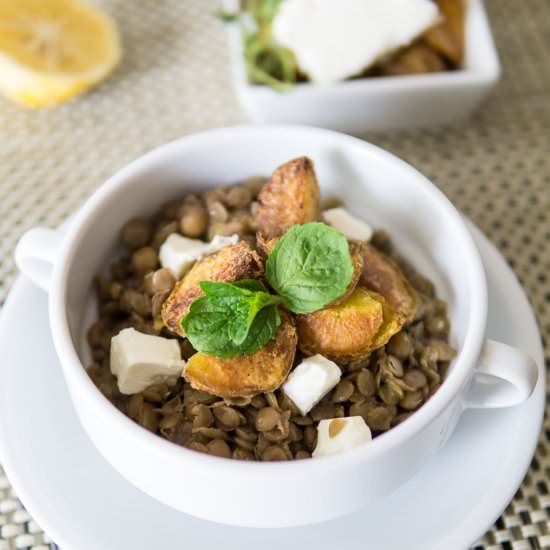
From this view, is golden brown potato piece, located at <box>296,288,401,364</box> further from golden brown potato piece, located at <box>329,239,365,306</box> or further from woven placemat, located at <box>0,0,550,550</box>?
woven placemat, located at <box>0,0,550,550</box>

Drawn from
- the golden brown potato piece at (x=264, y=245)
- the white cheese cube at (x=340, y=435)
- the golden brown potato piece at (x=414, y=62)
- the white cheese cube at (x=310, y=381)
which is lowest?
the golden brown potato piece at (x=414, y=62)

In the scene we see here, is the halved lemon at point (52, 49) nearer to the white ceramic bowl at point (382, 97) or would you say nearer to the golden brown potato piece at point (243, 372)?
the white ceramic bowl at point (382, 97)

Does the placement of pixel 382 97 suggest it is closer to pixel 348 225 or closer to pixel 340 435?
pixel 348 225

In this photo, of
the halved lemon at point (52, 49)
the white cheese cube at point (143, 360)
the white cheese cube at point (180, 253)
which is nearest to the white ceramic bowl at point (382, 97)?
the halved lemon at point (52, 49)

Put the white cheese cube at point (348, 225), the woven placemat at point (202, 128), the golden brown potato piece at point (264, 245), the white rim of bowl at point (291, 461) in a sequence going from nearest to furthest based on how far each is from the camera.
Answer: the white rim of bowl at point (291, 461), the golden brown potato piece at point (264, 245), the white cheese cube at point (348, 225), the woven placemat at point (202, 128)

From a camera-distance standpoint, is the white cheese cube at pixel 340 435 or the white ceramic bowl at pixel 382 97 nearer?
the white cheese cube at pixel 340 435
